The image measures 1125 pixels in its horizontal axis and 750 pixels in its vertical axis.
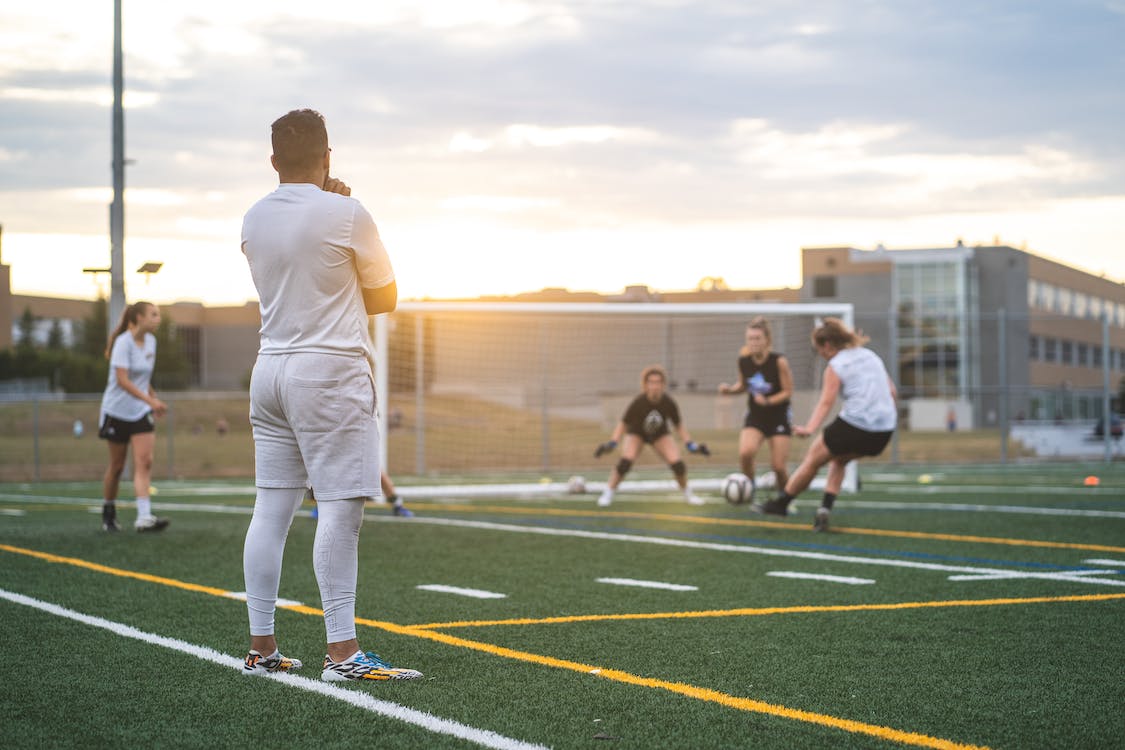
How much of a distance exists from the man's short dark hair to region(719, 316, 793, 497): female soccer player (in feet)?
29.4

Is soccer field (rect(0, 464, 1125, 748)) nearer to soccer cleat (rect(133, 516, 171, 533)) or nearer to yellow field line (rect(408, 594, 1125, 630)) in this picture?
yellow field line (rect(408, 594, 1125, 630))

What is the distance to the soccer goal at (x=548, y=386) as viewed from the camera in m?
23.1

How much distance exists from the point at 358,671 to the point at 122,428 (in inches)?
277

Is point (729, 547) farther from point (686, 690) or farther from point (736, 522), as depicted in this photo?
point (686, 690)

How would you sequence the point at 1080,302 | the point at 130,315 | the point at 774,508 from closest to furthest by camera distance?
the point at 130,315 → the point at 774,508 → the point at 1080,302

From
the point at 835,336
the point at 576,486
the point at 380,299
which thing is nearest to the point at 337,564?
the point at 380,299

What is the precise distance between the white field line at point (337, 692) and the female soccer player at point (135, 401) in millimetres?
4439

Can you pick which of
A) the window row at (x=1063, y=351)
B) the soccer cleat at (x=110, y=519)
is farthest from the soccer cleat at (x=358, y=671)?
the window row at (x=1063, y=351)

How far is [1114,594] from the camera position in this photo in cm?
744

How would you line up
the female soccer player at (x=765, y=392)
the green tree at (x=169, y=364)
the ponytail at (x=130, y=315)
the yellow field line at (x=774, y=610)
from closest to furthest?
the yellow field line at (x=774, y=610)
the ponytail at (x=130, y=315)
the female soccer player at (x=765, y=392)
the green tree at (x=169, y=364)

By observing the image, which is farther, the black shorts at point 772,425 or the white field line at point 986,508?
the black shorts at point 772,425

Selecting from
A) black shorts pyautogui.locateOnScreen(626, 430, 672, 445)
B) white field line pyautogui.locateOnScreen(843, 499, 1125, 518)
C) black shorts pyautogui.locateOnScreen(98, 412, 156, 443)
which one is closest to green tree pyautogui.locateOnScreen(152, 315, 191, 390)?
black shorts pyautogui.locateOnScreen(626, 430, 672, 445)

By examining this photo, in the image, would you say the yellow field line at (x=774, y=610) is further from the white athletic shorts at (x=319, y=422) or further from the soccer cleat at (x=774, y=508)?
the soccer cleat at (x=774, y=508)

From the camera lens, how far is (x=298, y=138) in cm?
518
